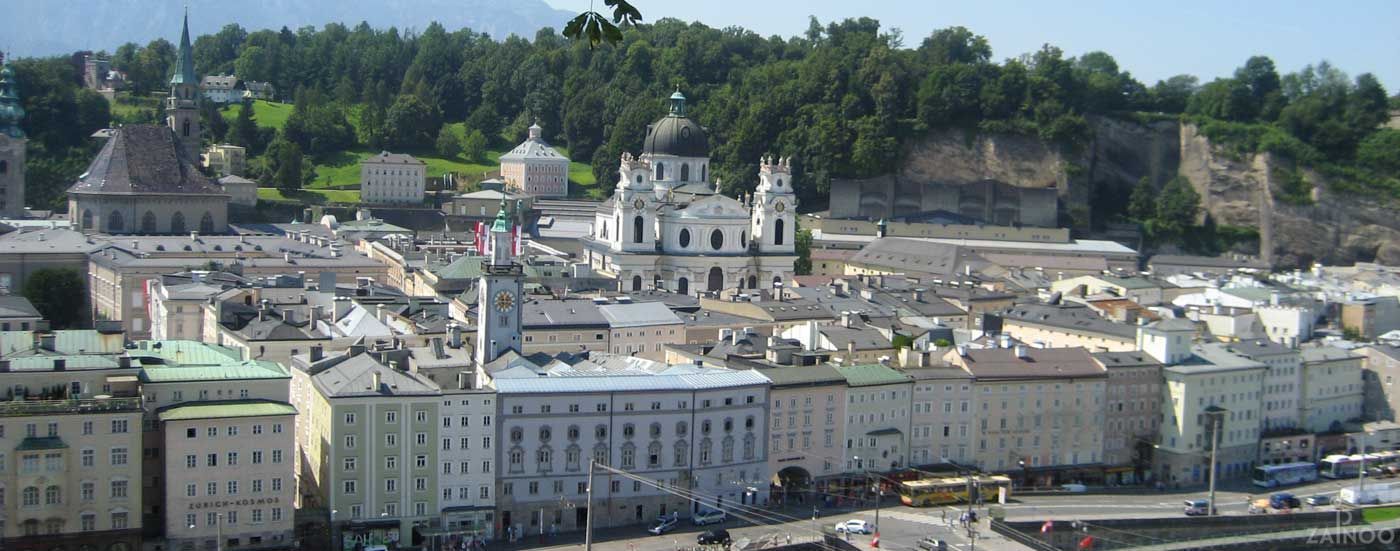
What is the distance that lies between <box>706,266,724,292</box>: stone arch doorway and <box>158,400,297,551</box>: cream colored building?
34.0 m

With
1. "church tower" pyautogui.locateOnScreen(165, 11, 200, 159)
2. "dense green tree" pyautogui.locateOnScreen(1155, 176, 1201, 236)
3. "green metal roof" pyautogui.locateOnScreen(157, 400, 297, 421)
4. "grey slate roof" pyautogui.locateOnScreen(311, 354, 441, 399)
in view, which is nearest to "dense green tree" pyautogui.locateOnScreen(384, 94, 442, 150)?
"church tower" pyautogui.locateOnScreen(165, 11, 200, 159)

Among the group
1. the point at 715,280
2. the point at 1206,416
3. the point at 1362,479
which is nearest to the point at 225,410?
the point at 1206,416

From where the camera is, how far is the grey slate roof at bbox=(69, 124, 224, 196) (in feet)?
224

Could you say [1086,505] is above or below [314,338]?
below

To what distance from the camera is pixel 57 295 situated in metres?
54.6

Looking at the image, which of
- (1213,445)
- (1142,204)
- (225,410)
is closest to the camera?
(225,410)

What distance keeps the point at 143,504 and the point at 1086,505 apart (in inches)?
818

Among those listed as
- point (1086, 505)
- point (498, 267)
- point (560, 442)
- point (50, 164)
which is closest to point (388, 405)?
point (560, 442)

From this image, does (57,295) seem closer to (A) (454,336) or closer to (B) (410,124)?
(A) (454,336)

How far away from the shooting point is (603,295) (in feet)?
172

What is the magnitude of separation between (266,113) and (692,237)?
45.5 metres

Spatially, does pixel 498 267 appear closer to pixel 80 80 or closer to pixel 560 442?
pixel 560 442

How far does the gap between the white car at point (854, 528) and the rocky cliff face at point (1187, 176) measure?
5067 cm

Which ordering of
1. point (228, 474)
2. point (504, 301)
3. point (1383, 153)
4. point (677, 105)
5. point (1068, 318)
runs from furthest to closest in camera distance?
point (1383, 153) < point (677, 105) < point (1068, 318) < point (504, 301) < point (228, 474)
